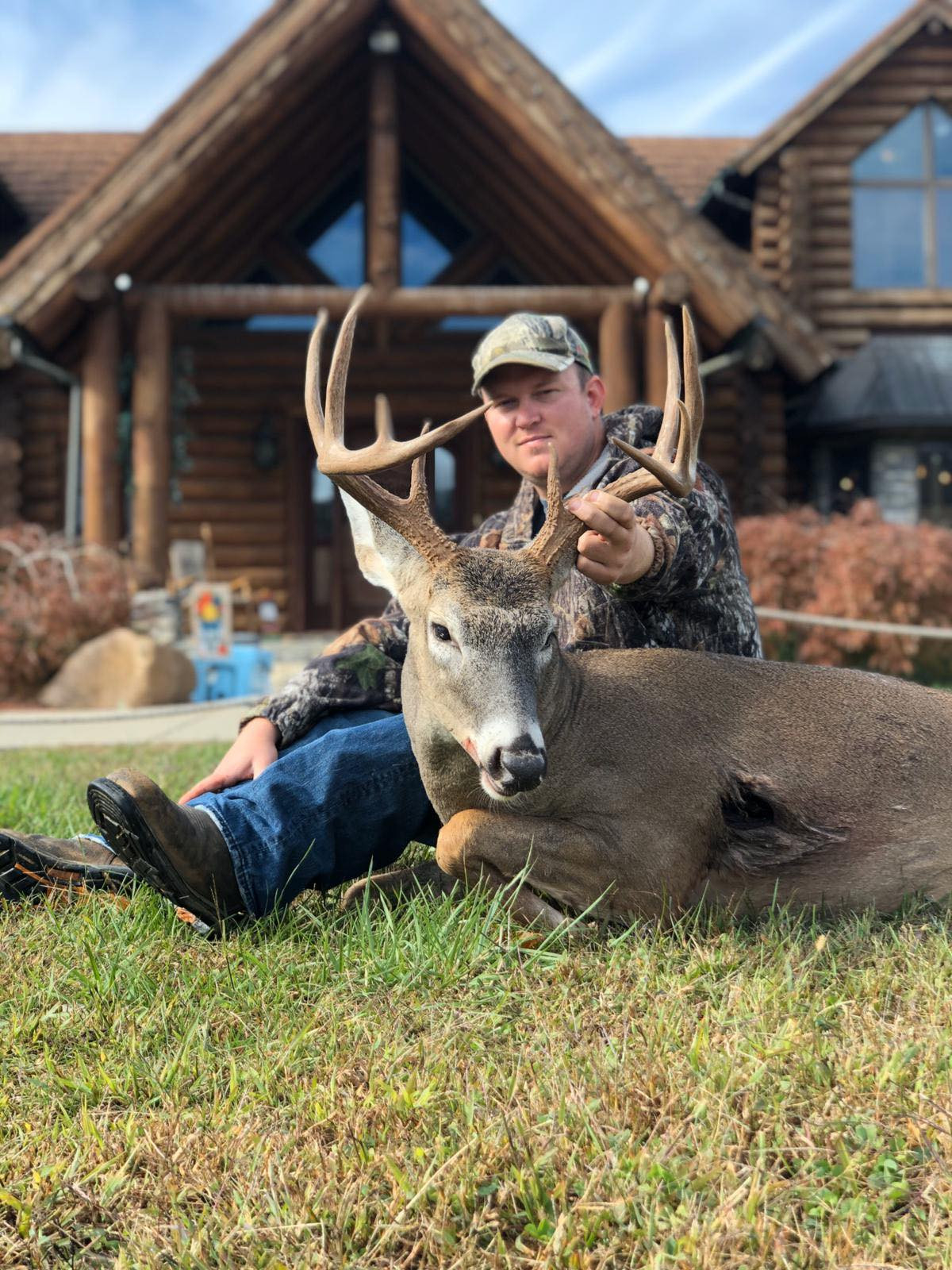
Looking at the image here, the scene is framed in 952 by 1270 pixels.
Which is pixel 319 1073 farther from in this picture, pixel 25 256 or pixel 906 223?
pixel 906 223

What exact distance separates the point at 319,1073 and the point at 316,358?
1.79 metres

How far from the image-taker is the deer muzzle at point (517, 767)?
2.44 m

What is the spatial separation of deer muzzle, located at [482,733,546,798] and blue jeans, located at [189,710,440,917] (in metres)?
0.74

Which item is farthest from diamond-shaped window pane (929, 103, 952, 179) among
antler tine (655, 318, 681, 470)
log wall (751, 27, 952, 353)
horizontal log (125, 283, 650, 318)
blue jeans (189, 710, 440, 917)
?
blue jeans (189, 710, 440, 917)

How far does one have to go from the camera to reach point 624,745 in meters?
2.96

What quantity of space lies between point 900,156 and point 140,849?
1531 centimetres

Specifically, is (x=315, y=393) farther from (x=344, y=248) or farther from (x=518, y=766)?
(x=344, y=248)

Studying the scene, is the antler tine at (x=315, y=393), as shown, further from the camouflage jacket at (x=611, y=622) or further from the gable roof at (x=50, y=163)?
the gable roof at (x=50, y=163)

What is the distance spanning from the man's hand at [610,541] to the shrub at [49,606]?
814cm

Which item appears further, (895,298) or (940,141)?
(940,141)

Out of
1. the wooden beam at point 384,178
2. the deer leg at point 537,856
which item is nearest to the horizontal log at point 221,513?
the wooden beam at point 384,178

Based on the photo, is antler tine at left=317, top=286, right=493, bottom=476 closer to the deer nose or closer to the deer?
the deer

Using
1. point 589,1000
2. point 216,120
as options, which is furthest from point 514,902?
point 216,120

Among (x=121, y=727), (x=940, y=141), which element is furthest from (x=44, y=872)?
(x=940, y=141)
